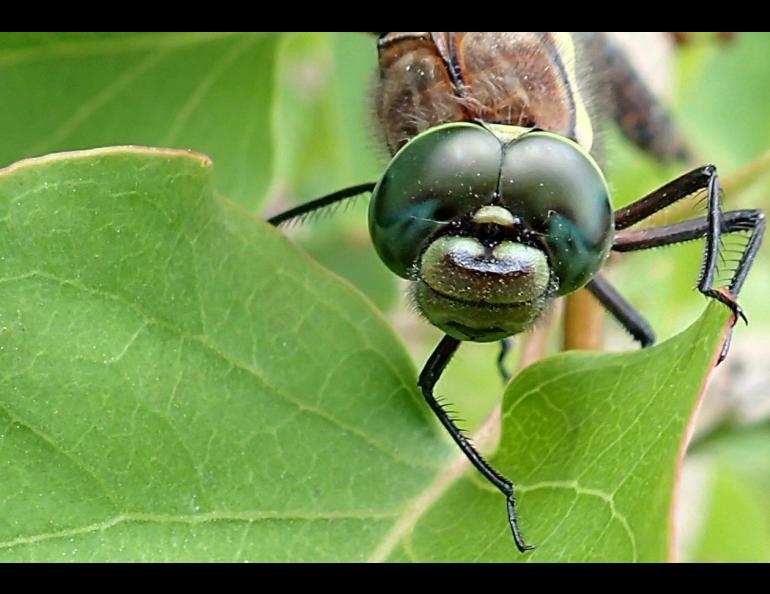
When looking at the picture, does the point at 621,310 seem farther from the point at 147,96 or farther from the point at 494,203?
the point at 147,96

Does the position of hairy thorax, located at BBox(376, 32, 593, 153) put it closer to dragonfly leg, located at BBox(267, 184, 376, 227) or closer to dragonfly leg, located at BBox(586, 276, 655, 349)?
dragonfly leg, located at BBox(267, 184, 376, 227)

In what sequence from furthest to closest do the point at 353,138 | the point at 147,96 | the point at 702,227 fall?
the point at 353,138 → the point at 147,96 → the point at 702,227

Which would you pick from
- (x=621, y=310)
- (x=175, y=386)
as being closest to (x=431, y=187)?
(x=175, y=386)

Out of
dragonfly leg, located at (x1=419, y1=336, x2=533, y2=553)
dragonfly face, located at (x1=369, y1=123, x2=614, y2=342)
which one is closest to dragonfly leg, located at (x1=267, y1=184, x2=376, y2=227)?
dragonfly leg, located at (x1=419, y1=336, x2=533, y2=553)

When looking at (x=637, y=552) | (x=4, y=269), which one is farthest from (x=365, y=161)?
(x=637, y=552)

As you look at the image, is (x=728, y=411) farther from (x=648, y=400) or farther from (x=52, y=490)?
(x=52, y=490)

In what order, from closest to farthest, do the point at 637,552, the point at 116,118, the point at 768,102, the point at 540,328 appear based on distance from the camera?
1. the point at 637,552
2. the point at 540,328
3. the point at 116,118
4. the point at 768,102

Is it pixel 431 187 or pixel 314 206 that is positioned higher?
pixel 431 187

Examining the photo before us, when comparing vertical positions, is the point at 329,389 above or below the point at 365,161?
above
